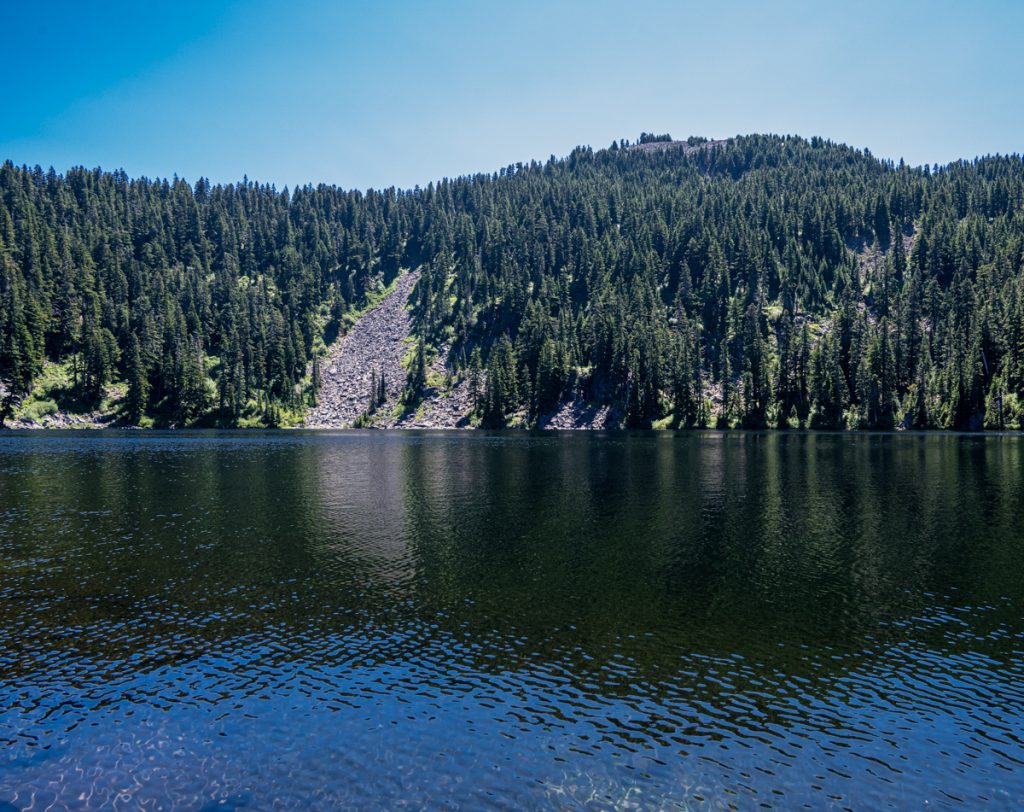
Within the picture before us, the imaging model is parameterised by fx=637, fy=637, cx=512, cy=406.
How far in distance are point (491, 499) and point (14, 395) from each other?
20014 centimetres

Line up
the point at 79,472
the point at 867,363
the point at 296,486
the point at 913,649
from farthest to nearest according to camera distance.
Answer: the point at 867,363 → the point at 79,472 → the point at 296,486 → the point at 913,649

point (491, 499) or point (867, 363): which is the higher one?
point (867, 363)

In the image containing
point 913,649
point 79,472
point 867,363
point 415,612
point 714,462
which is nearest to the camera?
point 913,649

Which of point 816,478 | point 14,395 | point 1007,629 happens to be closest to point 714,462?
point 816,478

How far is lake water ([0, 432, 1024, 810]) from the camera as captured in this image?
1742 cm

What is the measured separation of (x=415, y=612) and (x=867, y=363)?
196573mm

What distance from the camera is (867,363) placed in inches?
7525

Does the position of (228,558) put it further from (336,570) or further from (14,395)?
(14,395)

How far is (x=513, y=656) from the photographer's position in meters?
25.5

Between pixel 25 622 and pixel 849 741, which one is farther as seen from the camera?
pixel 25 622

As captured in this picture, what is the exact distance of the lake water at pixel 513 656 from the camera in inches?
686

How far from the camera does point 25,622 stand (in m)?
28.8

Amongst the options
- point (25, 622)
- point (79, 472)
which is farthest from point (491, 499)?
point (79, 472)

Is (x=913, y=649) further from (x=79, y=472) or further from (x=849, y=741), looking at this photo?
(x=79, y=472)
